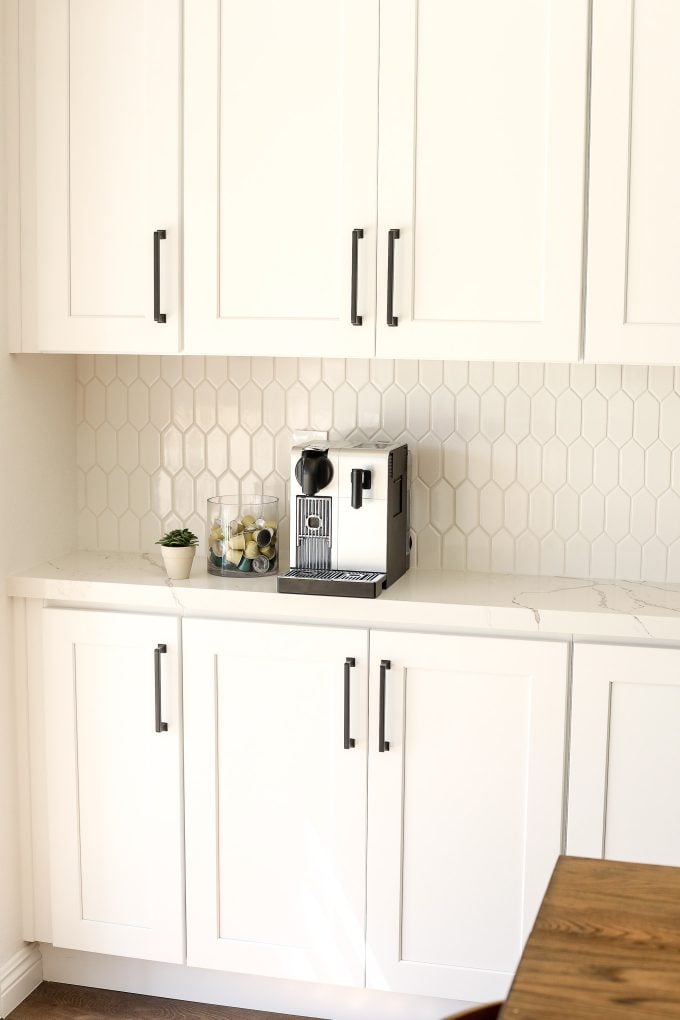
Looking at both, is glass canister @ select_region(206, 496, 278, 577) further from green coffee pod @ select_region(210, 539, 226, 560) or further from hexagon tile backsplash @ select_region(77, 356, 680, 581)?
hexagon tile backsplash @ select_region(77, 356, 680, 581)

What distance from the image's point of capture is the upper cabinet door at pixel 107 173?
2494 mm

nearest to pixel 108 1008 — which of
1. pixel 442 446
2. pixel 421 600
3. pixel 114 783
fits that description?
pixel 114 783

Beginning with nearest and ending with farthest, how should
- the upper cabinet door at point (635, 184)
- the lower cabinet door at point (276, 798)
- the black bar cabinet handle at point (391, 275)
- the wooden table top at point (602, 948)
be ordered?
the wooden table top at point (602, 948) < the upper cabinet door at point (635, 184) < the black bar cabinet handle at point (391, 275) < the lower cabinet door at point (276, 798)

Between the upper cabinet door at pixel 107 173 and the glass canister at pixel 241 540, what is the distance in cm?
40

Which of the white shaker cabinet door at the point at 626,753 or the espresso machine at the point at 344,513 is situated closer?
the white shaker cabinet door at the point at 626,753

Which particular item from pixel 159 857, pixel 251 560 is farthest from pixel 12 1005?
pixel 251 560

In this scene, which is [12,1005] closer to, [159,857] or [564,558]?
[159,857]

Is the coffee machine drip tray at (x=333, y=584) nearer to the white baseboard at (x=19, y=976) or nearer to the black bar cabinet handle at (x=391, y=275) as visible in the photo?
the black bar cabinet handle at (x=391, y=275)

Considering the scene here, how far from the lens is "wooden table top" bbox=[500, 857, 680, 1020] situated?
107 cm

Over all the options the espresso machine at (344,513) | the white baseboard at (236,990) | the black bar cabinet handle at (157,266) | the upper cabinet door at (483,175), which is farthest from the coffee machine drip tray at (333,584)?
the white baseboard at (236,990)

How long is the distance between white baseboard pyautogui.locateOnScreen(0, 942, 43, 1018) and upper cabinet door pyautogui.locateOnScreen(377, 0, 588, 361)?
1.65 m

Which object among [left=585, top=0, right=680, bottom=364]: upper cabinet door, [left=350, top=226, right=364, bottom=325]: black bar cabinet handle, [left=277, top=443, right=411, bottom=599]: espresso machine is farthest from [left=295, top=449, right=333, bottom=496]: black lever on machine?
[left=585, top=0, right=680, bottom=364]: upper cabinet door

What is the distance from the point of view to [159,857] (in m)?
2.63

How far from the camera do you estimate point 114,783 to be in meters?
2.64
